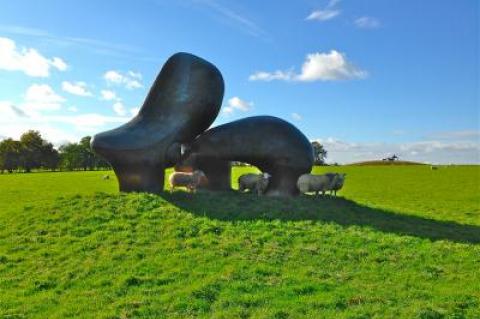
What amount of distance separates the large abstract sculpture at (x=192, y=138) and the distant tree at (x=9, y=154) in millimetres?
81561

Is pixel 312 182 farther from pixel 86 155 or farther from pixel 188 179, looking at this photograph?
pixel 86 155

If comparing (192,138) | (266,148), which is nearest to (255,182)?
(266,148)

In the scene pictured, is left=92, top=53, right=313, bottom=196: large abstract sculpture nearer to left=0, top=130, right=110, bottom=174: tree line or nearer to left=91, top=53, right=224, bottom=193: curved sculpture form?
left=91, top=53, right=224, bottom=193: curved sculpture form

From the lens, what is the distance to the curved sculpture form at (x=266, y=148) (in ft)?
66.7

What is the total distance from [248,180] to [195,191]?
2.50 m

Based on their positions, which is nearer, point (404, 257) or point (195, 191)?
point (404, 257)

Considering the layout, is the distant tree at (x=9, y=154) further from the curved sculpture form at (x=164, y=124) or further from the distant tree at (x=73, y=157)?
the curved sculpture form at (x=164, y=124)

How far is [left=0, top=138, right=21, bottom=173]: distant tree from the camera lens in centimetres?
9306

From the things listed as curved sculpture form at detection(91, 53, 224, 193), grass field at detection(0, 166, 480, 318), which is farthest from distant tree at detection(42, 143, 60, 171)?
grass field at detection(0, 166, 480, 318)

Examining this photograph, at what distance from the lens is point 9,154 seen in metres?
93.1

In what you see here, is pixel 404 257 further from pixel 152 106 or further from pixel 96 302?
pixel 152 106

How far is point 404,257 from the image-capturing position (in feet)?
41.9

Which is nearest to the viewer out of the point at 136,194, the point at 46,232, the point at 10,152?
Result: the point at 46,232

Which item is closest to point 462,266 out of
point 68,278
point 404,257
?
point 404,257
